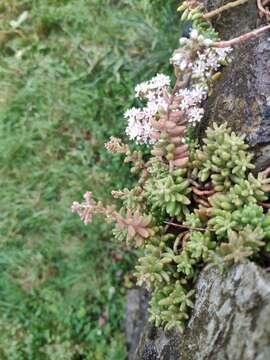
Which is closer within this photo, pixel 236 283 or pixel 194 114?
pixel 236 283

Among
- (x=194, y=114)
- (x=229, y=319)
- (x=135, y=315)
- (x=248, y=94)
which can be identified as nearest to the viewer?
(x=229, y=319)

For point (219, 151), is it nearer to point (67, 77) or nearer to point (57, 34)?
point (67, 77)

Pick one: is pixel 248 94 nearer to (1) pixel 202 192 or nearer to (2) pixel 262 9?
(2) pixel 262 9

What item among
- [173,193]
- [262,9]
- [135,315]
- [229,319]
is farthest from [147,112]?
[135,315]

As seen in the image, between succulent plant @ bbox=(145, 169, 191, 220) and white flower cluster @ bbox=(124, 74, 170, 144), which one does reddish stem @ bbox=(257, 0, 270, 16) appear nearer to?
white flower cluster @ bbox=(124, 74, 170, 144)

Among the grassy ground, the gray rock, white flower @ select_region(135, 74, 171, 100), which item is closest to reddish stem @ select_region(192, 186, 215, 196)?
white flower @ select_region(135, 74, 171, 100)
